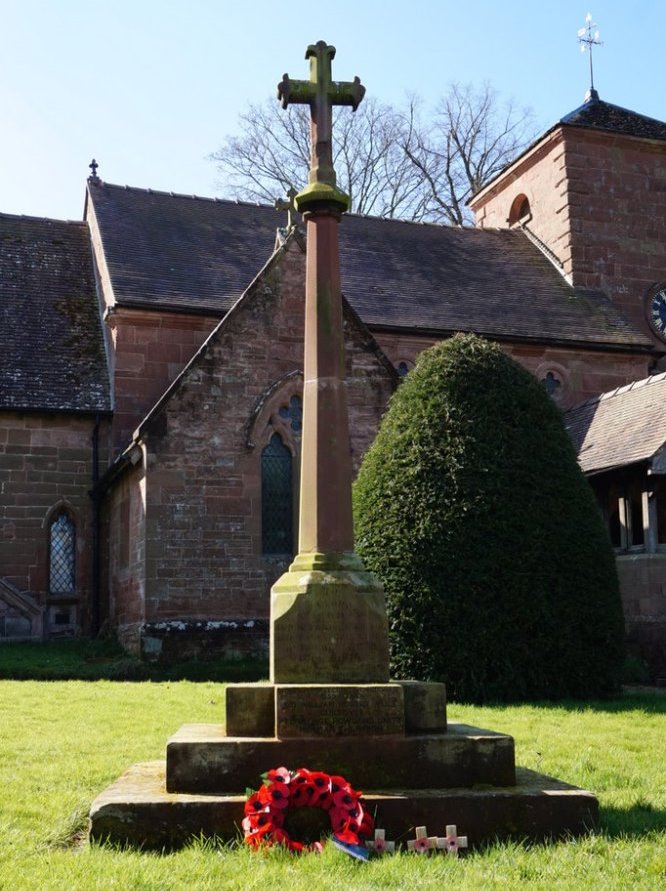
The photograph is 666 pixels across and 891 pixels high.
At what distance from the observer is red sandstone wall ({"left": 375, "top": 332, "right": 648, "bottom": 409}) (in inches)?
880

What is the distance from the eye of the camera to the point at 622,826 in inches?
223

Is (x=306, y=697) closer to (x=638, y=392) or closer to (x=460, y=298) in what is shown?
(x=638, y=392)

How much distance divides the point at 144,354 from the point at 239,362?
151 inches

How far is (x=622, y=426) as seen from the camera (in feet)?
56.3

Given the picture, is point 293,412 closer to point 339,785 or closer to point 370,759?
point 370,759

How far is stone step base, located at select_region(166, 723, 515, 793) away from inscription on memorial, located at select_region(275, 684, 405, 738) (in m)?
0.06

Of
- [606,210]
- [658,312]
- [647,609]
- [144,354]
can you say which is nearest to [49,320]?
[144,354]

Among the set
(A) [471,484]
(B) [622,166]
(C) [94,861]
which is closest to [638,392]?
(A) [471,484]

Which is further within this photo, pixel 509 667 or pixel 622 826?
pixel 509 667

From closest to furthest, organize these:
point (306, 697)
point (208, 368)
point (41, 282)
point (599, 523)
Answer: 1. point (306, 697)
2. point (599, 523)
3. point (208, 368)
4. point (41, 282)

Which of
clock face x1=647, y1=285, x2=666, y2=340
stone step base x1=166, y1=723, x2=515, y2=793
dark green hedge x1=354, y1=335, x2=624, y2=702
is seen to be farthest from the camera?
clock face x1=647, y1=285, x2=666, y2=340

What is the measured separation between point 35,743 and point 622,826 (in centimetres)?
487

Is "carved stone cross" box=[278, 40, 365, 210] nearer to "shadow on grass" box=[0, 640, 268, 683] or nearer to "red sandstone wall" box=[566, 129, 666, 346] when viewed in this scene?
"shadow on grass" box=[0, 640, 268, 683]

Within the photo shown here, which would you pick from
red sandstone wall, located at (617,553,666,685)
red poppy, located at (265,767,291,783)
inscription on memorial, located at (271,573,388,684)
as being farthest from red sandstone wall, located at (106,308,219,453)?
red poppy, located at (265,767,291,783)
